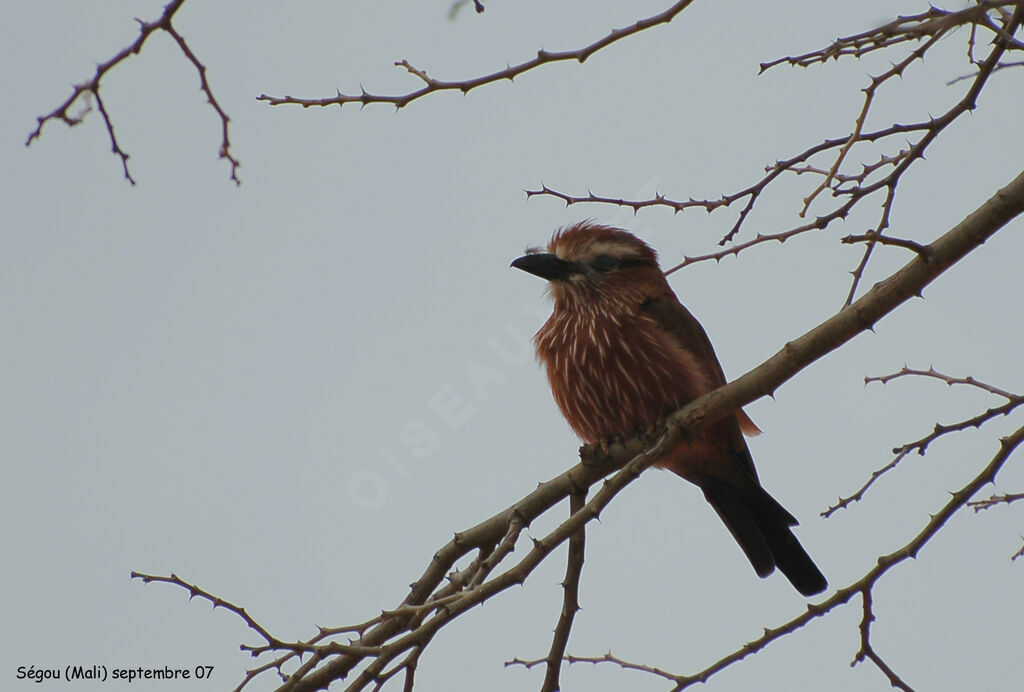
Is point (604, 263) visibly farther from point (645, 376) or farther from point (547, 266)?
point (645, 376)

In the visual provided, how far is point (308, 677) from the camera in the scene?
3.09 metres

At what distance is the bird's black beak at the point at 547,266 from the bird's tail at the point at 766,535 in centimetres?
120

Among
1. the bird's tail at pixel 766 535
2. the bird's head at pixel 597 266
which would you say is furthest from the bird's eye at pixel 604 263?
the bird's tail at pixel 766 535

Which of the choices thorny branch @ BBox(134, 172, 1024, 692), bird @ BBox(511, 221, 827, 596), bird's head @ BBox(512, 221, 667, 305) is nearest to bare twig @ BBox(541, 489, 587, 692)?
thorny branch @ BBox(134, 172, 1024, 692)

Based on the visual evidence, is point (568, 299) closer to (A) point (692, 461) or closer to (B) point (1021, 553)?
(A) point (692, 461)

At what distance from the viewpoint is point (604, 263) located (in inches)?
205

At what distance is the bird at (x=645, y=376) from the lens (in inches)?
182

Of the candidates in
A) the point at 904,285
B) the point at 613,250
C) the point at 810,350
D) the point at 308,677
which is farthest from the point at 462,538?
the point at 613,250

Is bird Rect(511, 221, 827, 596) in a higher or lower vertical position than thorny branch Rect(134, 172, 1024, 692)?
higher

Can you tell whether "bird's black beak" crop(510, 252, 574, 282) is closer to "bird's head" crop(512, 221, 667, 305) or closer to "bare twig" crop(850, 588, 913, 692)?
"bird's head" crop(512, 221, 667, 305)

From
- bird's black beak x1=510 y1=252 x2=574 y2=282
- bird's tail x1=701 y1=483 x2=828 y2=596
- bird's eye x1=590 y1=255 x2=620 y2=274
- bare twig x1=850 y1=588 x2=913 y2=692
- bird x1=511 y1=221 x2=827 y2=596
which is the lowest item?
bare twig x1=850 y1=588 x2=913 y2=692

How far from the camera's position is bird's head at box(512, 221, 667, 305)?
509 centimetres

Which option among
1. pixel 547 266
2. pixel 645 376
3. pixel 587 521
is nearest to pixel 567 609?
pixel 587 521

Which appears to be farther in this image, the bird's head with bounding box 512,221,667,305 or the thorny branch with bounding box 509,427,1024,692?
the bird's head with bounding box 512,221,667,305
